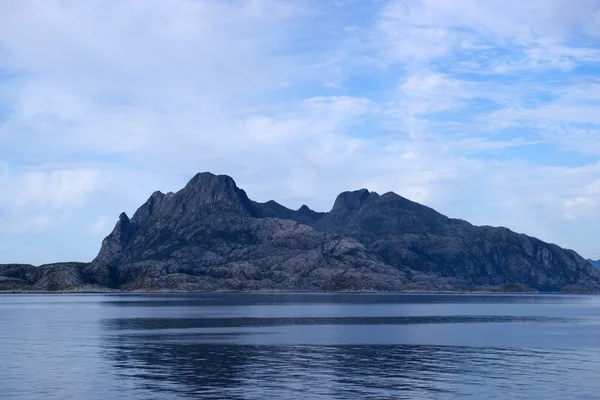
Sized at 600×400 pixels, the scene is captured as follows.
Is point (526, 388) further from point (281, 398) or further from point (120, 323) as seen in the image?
point (120, 323)

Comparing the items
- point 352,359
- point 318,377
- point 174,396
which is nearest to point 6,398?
point 174,396

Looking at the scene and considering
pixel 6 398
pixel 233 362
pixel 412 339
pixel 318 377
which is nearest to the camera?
pixel 6 398

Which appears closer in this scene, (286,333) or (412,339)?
(412,339)

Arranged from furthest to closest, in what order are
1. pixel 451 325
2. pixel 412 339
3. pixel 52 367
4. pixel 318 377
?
1. pixel 451 325
2. pixel 412 339
3. pixel 52 367
4. pixel 318 377

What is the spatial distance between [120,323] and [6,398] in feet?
382

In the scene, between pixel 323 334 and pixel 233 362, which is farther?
pixel 323 334

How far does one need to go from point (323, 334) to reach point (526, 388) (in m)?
72.3

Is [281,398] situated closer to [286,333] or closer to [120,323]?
[286,333]

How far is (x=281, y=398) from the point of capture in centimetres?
6619

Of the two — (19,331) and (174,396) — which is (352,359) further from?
(19,331)

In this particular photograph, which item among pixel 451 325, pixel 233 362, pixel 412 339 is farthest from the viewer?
pixel 451 325

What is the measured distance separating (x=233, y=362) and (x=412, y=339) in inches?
1896

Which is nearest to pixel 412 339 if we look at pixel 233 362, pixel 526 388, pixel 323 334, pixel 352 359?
pixel 323 334

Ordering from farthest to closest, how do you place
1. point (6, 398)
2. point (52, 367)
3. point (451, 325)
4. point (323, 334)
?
1. point (451, 325)
2. point (323, 334)
3. point (52, 367)
4. point (6, 398)
